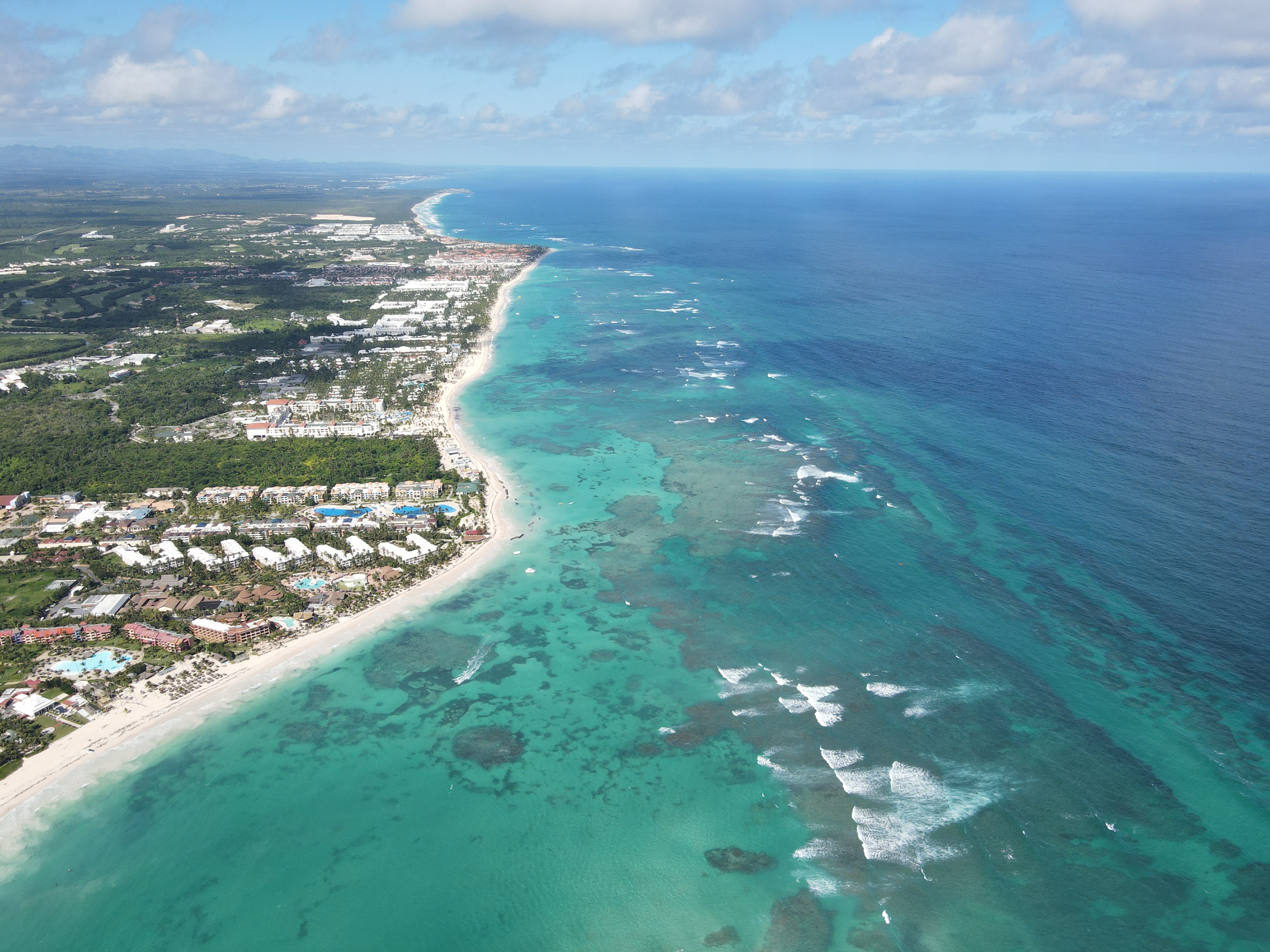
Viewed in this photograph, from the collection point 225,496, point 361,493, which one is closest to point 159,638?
point 225,496

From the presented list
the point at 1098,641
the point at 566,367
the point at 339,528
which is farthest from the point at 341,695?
the point at 566,367

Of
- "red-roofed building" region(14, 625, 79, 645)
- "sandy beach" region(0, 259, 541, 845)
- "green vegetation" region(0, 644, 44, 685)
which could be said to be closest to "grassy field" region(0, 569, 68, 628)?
"red-roofed building" region(14, 625, 79, 645)

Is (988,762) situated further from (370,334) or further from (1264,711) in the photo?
(370,334)

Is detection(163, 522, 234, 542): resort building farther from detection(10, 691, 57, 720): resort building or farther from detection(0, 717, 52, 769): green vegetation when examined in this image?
detection(0, 717, 52, 769): green vegetation

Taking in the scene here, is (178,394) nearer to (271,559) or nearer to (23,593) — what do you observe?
(23,593)

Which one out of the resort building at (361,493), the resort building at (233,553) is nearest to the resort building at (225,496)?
the resort building at (361,493)

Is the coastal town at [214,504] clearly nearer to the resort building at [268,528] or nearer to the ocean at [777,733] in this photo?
the resort building at [268,528]
